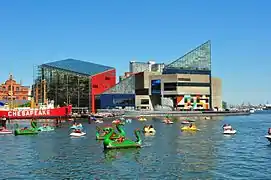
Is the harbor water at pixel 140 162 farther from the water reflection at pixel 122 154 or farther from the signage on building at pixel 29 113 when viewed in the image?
the signage on building at pixel 29 113

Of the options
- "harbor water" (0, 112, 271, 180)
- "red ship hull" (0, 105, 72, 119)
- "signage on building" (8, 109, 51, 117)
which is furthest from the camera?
"signage on building" (8, 109, 51, 117)

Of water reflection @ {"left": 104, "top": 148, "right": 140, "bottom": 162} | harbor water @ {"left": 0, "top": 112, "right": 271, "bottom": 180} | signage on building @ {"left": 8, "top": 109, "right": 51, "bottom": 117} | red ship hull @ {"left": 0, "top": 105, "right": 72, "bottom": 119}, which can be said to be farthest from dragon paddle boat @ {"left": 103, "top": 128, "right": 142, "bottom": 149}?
signage on building @ {"left": 8, "top": 109, "right": 51, "bottom": 117}

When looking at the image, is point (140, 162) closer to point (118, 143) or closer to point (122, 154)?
point (122, 154)

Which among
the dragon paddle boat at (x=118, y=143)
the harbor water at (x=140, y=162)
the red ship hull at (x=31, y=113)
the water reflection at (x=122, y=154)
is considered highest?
the red ship hull at (x=31, y=113)

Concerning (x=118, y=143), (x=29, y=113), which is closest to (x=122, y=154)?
(x=118, y=143)

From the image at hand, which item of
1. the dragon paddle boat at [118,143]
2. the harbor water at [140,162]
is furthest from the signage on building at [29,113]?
the dragon paddle boat at [118,143]

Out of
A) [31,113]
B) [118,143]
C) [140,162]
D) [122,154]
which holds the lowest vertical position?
[140,162]

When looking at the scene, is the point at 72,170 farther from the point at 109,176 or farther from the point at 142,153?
the point at 142,153

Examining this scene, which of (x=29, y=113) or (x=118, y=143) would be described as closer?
(x=118, y=143)

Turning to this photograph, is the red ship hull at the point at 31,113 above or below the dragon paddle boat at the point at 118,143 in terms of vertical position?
above

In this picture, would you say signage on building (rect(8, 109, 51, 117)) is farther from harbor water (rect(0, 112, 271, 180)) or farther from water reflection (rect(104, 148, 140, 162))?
water reflection (rect(104, 148, 140, 162))

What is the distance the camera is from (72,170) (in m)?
42.1

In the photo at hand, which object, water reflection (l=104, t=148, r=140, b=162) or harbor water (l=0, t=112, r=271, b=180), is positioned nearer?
harbor water (l=0, t=112, r=271, b=180)

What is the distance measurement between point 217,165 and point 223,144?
73.4ft
